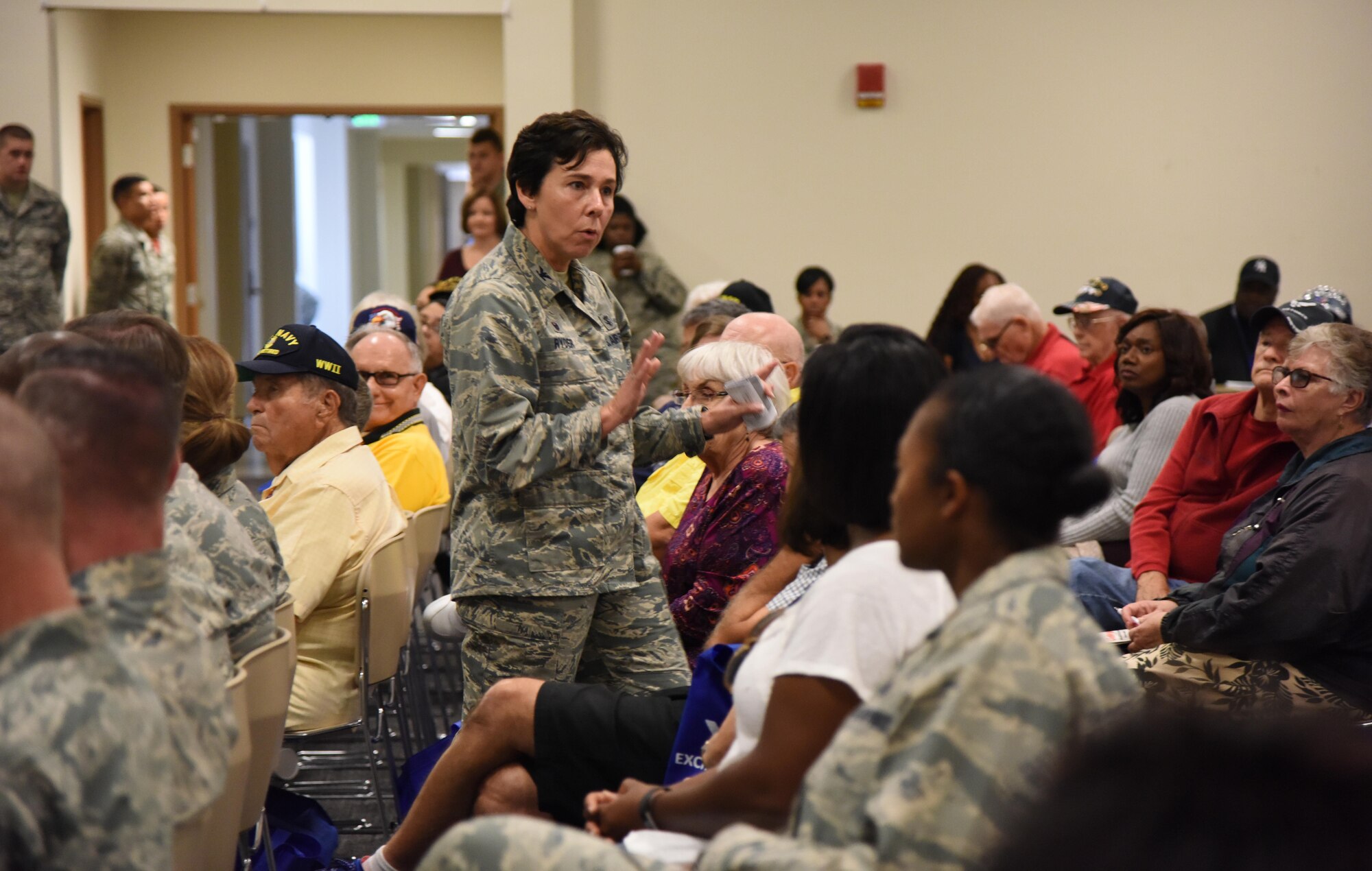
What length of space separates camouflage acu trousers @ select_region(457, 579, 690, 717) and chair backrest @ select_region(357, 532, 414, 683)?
1.48ft

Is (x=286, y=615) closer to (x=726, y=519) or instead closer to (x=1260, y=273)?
(x=726, y=519)

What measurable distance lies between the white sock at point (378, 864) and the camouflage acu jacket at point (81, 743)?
99cm

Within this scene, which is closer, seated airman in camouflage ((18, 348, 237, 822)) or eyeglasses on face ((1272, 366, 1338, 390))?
seated airman in camouflage ((18, 348, 237, 822))

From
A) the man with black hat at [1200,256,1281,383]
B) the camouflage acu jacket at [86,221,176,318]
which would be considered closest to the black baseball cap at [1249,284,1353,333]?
the man with black hat at [1200,256,1281,383]

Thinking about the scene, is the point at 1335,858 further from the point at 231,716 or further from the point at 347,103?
the point at 347,103

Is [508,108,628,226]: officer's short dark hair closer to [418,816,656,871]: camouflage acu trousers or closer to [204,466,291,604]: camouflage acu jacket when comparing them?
[204,466,291,604]: camouflage acu jacket

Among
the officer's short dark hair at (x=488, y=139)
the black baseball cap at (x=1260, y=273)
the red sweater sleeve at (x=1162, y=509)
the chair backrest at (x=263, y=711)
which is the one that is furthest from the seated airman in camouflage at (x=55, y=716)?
the black baseball cap at (x=1260, y=273)

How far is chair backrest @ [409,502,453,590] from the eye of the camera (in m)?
3.25

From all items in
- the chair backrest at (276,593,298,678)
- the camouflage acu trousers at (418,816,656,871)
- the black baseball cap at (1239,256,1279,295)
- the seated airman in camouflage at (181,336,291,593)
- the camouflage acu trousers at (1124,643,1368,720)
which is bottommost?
the camouflage acu trousers at (1124,643,1368,720)

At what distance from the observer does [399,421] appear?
3.93 meters

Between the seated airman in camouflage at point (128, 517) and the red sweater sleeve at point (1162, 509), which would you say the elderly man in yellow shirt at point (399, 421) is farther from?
the seated airman in camouflage at point (128, 517)

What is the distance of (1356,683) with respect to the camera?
2.60 meters

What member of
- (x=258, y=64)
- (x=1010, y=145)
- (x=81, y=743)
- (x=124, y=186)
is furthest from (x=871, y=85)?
(x=81, y=743)

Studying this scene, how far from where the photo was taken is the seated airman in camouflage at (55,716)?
3.74 feet
